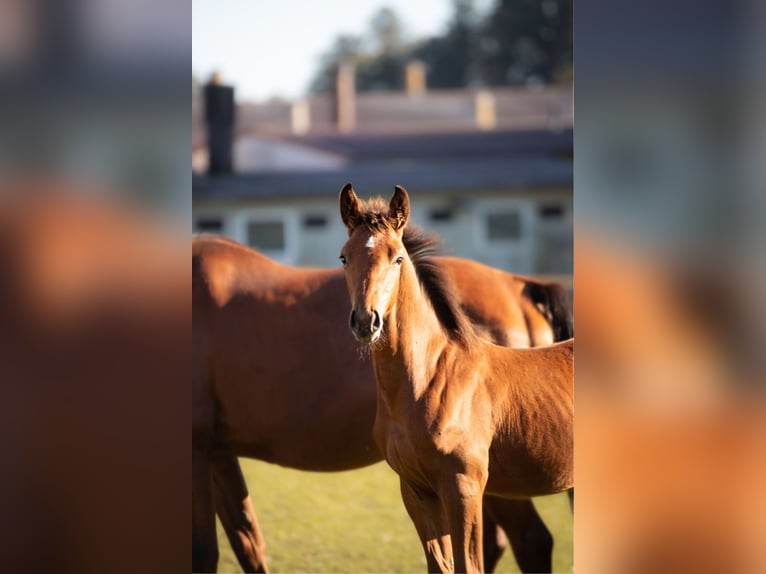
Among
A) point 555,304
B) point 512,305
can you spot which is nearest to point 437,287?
point 512,305

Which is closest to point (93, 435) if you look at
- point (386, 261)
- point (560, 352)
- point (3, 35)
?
point (3, 35)

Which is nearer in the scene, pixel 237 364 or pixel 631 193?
pixel 631 193

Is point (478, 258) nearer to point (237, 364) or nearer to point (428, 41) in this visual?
point (237, 364)

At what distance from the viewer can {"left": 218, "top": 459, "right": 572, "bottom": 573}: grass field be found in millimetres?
6000

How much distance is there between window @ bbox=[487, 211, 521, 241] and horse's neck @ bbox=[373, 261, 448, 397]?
20669 mm

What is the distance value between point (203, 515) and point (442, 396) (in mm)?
1659

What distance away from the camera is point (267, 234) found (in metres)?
24.5

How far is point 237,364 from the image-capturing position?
5.00m

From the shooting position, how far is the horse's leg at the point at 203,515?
4.73m

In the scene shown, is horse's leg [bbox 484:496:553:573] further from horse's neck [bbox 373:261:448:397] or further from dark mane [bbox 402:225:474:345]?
horse's neck [bbox 373:261:448:397]

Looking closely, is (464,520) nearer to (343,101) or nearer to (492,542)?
(492,542)

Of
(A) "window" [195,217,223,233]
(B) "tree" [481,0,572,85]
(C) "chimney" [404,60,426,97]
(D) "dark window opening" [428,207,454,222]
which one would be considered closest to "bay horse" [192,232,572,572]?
(D) "dark window opening" [428,207,454,222]

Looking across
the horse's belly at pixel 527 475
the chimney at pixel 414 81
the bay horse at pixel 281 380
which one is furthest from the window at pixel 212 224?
the chimney at pixel 414 81

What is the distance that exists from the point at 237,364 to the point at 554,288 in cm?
185
